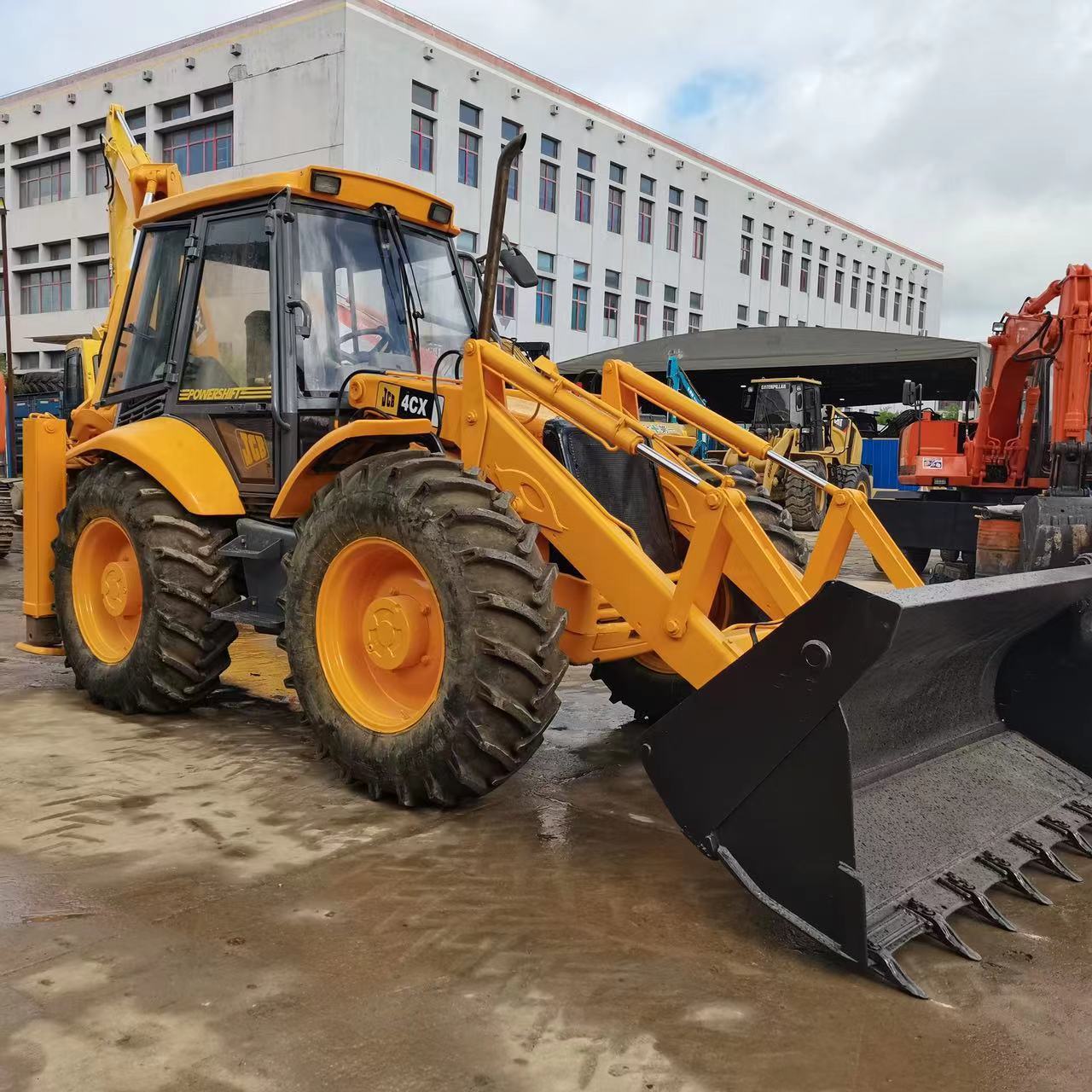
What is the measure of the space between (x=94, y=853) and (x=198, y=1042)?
134 centimetres

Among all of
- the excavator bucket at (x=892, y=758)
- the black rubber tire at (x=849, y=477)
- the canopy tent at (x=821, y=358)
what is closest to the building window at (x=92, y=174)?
the canopy tent at (x=821, y=358)

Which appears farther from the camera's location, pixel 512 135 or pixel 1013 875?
pixel 512 135

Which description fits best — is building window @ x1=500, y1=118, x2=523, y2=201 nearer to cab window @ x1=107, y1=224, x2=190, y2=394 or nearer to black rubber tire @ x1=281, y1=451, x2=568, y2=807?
cab window @ x1=107, y1=224, x2=190, y2=394

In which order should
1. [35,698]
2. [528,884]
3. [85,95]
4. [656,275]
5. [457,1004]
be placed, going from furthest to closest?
[656,275] → [85,95] → [35,698] → [528,884] → [457,1004]

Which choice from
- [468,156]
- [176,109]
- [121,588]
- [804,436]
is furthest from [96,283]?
[121,588]

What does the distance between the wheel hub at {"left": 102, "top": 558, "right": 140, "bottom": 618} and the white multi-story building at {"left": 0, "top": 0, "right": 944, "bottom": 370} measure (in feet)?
71.3

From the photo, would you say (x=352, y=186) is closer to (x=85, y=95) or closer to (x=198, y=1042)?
Answer: (x=198, y=1042)

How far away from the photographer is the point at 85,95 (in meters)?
34.5

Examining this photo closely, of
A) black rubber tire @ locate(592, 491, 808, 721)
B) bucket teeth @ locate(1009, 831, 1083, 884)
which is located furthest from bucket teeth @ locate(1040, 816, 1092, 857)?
black rubber tire @ locate(592, 491, 808, 721)

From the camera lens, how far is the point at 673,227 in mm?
39938

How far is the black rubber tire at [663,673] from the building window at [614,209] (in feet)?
108

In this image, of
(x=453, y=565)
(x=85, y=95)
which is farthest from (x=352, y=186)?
(x=85, y=95)

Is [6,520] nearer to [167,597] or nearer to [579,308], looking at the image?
[167,597]

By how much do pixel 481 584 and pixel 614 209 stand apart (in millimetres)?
35232
